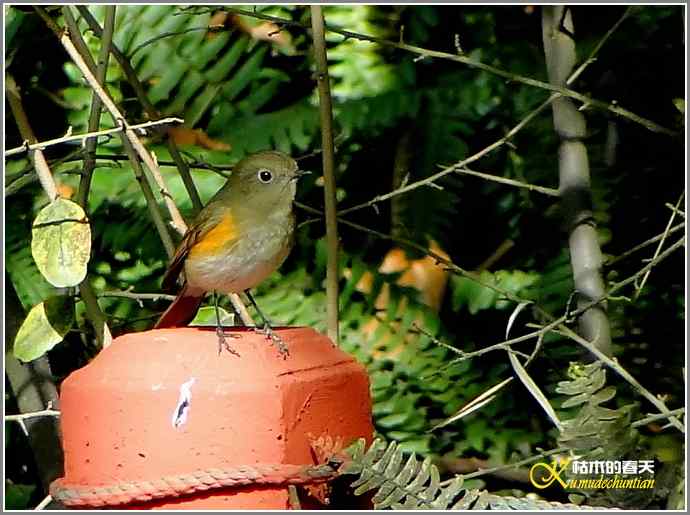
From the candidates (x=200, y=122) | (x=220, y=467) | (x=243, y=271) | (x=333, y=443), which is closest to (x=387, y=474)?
(x=333, y=443)

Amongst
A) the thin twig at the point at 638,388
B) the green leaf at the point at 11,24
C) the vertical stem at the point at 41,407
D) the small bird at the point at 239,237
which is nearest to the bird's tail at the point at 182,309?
the small bird at the point at 239,237

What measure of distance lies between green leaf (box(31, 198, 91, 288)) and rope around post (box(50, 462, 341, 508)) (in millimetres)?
437

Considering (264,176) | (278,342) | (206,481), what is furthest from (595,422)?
(264,176)

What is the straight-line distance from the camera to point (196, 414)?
163cm

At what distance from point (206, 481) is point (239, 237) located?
3.15ft

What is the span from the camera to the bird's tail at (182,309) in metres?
2.56

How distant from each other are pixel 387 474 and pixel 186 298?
3.39ft

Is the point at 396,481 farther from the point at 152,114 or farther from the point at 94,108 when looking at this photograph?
the point at 152,114

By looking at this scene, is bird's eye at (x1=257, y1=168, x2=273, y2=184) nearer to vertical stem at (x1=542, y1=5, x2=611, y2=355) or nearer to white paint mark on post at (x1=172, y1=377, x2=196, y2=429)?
vertical stem at (x1=542, y1=5, x2=611, y2=355)

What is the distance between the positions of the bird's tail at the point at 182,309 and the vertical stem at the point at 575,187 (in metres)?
0.89

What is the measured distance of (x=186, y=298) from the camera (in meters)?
2.59

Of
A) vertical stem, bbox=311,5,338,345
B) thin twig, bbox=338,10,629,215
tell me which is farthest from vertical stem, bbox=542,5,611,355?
vertical stem, bbox=311,5,338,345

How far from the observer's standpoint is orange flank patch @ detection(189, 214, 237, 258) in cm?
247

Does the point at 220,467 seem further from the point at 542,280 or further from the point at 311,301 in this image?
the point at 542,280
